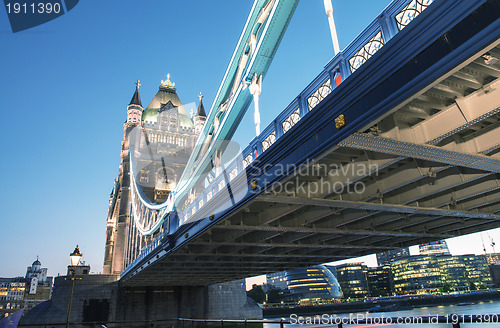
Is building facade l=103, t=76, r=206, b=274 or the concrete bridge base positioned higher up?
building facade l=103, t=76, r=206, b=274

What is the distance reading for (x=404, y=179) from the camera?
10422mm

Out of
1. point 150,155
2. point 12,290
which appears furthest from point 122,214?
point 12,290

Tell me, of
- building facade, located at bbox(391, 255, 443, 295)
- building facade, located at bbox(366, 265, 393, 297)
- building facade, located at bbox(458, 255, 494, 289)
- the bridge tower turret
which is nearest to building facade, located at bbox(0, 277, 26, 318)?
the bridge tower turret

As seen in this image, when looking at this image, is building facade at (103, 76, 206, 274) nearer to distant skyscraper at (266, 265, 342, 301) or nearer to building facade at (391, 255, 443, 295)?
distant skyscraper at (266, 265, 342, 301)

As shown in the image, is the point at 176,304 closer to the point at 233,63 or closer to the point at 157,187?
the point at 157,187

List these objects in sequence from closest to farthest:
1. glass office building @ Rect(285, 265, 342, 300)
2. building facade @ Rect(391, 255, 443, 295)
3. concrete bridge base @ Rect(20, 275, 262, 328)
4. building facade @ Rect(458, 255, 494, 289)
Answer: concrete bridge base @ Rect(20, 275, 262, 328), glass office building @ Rect(285, 265, 342, 300), building facade @ Rect(391, 255, 443, 295), building facade @ Rect(458, 255, 494, 289)

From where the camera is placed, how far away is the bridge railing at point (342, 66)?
6.00m

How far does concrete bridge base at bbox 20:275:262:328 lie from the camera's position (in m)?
39.7

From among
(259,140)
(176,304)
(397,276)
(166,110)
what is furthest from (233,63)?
(397,276)

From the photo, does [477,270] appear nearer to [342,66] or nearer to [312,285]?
[312,285]

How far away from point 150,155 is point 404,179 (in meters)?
73.0

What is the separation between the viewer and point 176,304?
43594 millimetres

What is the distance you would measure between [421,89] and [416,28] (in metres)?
0.94

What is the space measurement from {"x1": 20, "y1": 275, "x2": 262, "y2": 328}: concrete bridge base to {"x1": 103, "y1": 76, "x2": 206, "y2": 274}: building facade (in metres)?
18.2
